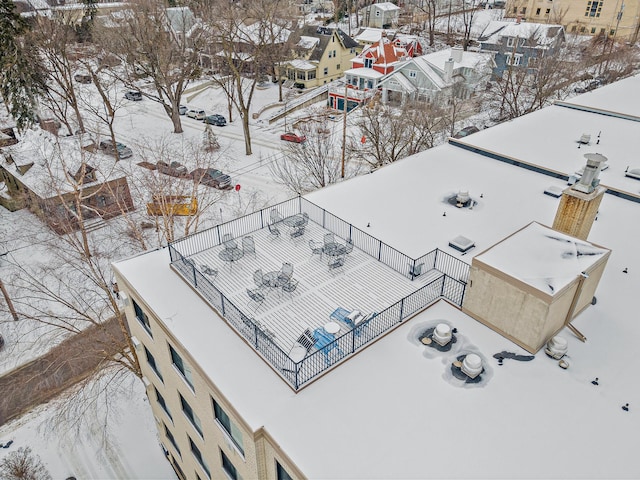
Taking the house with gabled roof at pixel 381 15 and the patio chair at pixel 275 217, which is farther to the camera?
the house with gabled roof at pixel 381 15

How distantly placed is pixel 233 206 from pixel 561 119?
25.9m

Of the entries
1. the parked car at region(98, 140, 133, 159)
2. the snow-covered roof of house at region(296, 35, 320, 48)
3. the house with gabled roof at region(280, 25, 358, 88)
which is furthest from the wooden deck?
the snow-covered roof of house at region(296, 35, 320, 48)

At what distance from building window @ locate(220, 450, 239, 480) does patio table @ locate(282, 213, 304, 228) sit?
8.82m

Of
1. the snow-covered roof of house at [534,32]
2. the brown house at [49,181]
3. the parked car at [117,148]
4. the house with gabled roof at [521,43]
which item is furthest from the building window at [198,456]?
the snow-covered roof of house at [534,32]

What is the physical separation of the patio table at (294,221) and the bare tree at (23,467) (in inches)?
618

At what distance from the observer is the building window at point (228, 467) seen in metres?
14.0

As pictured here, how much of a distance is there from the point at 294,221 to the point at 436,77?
46.7m

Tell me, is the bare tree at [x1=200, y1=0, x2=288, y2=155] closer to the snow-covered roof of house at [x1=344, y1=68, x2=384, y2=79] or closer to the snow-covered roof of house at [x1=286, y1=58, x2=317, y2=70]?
the snow-covered roof of house at [x1=286, y1=58, x2=317, y2=70]

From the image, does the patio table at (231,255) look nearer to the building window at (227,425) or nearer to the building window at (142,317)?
the building window at (142,317)

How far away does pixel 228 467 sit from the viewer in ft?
46.7

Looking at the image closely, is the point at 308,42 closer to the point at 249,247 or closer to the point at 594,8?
the point at 594,8

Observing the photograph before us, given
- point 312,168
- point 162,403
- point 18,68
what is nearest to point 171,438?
point 162,403

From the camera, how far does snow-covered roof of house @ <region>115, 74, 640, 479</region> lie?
413 inches

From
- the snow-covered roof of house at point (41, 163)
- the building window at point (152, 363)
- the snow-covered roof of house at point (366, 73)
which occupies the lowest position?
the snow-covered roof of house at point (41, 163)
